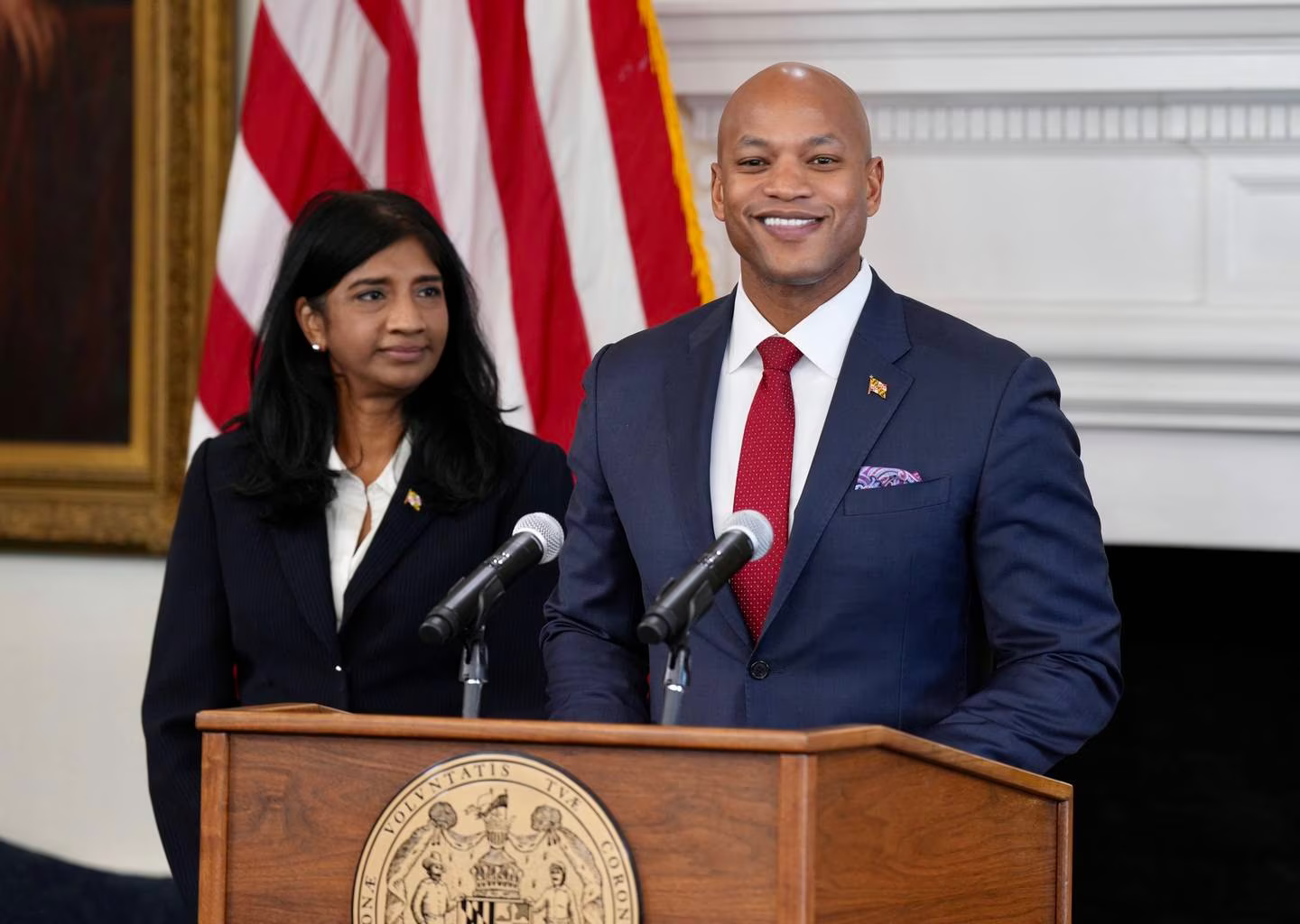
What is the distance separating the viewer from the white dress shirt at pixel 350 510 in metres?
2.71

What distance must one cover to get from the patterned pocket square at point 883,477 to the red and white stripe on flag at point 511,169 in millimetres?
1404

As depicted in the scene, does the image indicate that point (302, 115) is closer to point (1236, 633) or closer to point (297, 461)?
point (297, 461)

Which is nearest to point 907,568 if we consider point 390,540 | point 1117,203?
point 390,540

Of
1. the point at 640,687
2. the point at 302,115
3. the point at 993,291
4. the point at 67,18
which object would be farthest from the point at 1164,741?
the point at 67,18

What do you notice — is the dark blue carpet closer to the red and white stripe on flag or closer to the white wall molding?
the red and white stripe on flag

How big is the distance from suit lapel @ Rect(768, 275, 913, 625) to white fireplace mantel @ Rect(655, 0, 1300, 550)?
54.9 inches

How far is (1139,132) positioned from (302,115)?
1.69 m

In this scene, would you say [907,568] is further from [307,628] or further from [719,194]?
[307,628]

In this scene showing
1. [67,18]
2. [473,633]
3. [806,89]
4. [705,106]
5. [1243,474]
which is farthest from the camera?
[67,18]

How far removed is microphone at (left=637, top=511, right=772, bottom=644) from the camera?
58.3 inches

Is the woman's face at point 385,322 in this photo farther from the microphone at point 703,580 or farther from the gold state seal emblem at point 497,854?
the gold state seal emblem at point 497,854

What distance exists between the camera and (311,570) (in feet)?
8.72

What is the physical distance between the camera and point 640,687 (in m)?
2.09

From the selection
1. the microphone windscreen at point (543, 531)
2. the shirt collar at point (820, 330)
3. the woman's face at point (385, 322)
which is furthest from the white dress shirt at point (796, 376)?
the woman's face at point (385, 322)
